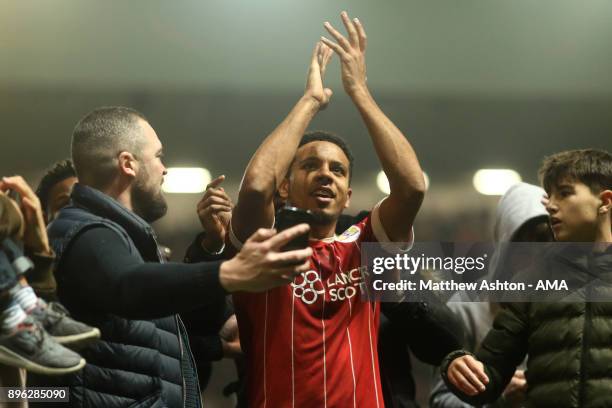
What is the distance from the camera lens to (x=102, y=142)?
190 cm

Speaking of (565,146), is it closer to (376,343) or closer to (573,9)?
(573,9)

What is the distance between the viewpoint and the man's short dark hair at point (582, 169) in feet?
6.50

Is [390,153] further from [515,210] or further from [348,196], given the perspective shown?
[515,210]

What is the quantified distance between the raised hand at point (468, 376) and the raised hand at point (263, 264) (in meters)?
0.57

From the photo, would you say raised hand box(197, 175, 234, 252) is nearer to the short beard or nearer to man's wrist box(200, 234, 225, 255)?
man's wrist box(200, 234, 225, 255)

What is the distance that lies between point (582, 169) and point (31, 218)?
1329mm

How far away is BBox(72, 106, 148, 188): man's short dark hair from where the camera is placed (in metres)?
1.88

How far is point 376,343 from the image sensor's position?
6.37ft

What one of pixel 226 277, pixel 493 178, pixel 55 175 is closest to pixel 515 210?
pixel 493 178

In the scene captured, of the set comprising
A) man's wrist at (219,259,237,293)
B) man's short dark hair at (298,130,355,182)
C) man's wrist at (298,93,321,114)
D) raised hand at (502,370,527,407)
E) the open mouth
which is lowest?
raised hand at (502,370,527,407)

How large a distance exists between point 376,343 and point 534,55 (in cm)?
91

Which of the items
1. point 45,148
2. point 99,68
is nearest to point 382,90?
point 99,68

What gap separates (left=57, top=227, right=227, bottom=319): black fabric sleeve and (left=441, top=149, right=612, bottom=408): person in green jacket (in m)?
0.70

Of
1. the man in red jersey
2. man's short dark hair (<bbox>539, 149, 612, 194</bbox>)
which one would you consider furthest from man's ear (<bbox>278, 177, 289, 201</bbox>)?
man's short dark hair (<bbox>539, 149, 612, 194</bbox>)
